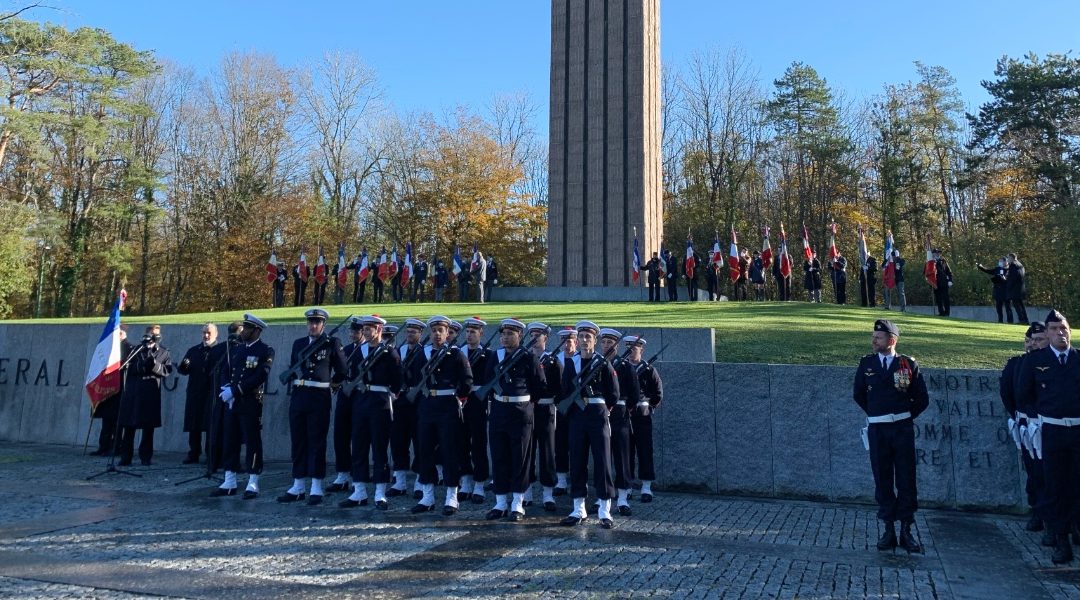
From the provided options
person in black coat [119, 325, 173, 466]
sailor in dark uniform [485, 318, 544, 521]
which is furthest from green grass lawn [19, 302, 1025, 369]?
person in black coat [119, 325, 173, 466]

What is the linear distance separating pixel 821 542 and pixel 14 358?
47.4 ft

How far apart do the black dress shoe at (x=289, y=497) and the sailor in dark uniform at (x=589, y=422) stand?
10.1 feet

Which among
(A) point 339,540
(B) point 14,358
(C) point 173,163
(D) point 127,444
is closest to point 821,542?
(A) point 339,540

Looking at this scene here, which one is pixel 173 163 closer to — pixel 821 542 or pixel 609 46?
pixel 609 46

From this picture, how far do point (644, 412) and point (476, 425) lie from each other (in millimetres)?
1913

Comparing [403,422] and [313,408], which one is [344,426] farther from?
[403,422]

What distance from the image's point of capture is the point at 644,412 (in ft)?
26.7

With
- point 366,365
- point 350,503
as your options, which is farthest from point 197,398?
point 350,503

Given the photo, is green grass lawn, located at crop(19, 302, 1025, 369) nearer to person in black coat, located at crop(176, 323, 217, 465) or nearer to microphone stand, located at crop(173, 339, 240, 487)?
microphone stand, located at crop(173, 339, 240, 487)

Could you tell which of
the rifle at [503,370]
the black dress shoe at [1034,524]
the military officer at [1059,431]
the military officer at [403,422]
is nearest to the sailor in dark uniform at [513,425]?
the rifle at [503,370]

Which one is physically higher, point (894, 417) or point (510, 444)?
point (894, 417)

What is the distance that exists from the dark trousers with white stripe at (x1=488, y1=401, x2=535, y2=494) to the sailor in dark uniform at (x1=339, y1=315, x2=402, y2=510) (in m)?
1.28

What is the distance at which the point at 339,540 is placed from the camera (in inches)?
239

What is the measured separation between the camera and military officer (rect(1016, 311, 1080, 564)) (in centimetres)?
569
